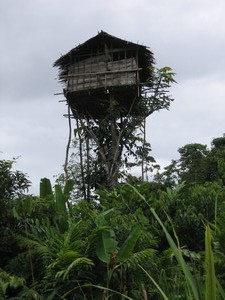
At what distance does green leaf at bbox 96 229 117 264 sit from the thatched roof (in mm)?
12523

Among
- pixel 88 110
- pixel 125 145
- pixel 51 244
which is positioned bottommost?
pixel 51 244

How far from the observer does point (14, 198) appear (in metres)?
6.66

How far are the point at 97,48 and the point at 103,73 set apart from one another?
1.52m

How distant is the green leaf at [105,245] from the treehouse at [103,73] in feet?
37.6

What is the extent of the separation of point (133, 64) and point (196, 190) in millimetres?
9463

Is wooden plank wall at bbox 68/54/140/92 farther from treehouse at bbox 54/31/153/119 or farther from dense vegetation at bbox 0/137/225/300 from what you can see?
dense vegetation at bbox 0/137/225/300

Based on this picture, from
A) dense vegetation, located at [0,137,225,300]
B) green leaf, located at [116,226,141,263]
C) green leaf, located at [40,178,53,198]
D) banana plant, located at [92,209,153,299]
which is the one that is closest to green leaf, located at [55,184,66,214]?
dense vegetation, located at [0,137,225,300]

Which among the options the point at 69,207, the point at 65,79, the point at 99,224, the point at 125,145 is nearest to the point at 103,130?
the point at 125,145

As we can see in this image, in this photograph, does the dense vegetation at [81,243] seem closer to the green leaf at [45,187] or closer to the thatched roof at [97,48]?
the green leaf at [45,187]

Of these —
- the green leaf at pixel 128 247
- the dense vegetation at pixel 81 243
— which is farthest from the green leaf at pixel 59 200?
the green leaf at pixel 128 247

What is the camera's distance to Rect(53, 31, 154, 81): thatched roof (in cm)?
1744

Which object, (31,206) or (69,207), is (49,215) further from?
(31,206)

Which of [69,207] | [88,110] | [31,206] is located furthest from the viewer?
[88,110]

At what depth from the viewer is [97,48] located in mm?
17891
